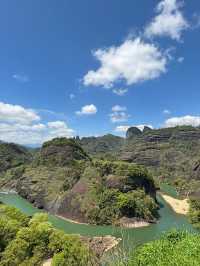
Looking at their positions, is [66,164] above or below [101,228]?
above

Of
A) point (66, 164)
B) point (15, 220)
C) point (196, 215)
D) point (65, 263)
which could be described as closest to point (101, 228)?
point (196, 215)

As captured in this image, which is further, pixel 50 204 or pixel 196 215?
pixel 50 204

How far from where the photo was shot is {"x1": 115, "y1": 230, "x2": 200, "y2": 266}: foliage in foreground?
23344 millimetres

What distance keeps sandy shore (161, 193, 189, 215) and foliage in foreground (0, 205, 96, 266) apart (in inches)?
2086

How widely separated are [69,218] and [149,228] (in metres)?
19.7

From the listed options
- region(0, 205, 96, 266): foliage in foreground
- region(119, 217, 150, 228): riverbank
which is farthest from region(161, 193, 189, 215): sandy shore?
region(0, 205, 96, 266): foliage in foreground

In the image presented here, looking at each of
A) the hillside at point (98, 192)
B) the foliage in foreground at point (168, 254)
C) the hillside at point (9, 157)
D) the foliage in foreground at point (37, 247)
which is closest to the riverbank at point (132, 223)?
the hillside at point (98, 192)

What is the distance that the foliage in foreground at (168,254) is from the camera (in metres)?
23.3

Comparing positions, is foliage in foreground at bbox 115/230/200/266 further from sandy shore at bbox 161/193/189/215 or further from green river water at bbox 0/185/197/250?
sandy shore at bbox 161/193/189/215

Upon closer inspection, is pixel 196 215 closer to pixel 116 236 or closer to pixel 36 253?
pixel 116 236

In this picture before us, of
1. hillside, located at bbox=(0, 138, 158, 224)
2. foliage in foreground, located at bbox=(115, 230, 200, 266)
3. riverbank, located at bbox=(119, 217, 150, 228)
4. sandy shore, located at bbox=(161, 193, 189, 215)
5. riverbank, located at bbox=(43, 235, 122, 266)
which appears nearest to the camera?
foliage in foreground, located at bbox=(115, 230, 200, 266)

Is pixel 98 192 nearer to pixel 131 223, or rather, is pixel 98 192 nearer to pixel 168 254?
pixel 131 223

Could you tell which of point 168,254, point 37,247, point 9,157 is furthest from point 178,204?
point 9,157

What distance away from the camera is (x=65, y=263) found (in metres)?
33.2
